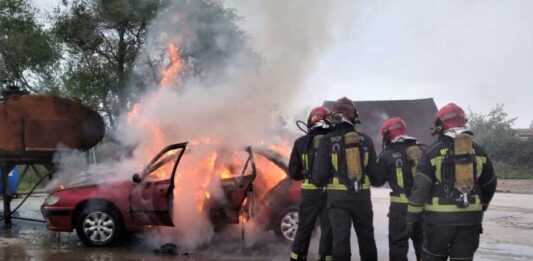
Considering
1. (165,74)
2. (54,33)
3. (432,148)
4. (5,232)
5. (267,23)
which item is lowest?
(5,232)

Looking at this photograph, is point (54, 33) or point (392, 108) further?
point (392, 108)

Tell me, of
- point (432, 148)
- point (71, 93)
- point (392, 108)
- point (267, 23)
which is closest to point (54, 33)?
point (71, 93)

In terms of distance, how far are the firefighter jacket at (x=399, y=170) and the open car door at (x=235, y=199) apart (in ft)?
7.48

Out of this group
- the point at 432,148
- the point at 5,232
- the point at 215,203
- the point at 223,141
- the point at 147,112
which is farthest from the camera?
the point at 5,232

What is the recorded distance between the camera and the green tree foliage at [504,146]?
33556 millimetres

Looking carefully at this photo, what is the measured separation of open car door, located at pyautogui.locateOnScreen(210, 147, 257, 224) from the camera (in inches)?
301

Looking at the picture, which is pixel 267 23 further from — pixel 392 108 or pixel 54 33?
pixel 392 108

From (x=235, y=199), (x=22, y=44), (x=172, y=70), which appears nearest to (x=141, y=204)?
(x=235, y=199)

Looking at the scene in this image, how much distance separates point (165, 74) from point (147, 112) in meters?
1.23

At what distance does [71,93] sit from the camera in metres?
18.8

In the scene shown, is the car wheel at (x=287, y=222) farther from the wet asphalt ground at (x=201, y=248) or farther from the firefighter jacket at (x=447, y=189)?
the firefighter jacket at (x=447, y=189)

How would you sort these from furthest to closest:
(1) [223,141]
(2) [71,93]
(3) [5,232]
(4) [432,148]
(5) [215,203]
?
(2) [71,93]
(3) [5,232]
(1) [223,141]
(5) [215,203]
(4) [432,148]

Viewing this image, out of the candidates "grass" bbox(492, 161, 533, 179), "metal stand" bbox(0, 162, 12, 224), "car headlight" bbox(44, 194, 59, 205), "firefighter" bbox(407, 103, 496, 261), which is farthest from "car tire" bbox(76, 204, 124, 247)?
"grass" bbox(492, 161, 533, 179)

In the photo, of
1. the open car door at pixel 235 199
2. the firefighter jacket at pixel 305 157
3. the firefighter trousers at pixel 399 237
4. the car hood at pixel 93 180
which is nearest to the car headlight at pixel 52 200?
the car hood at pixel 93 180
